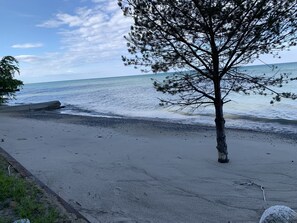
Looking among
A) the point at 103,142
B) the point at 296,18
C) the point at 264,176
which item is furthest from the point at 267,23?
the point at 103,142

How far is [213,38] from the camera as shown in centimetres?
655

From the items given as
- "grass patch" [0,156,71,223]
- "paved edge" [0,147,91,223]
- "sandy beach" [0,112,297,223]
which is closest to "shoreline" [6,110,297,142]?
"sandy beach" [0,112,297,223]

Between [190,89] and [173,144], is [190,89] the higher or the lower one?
the higher one

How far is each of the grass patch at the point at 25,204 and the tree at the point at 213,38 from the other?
3.68 m

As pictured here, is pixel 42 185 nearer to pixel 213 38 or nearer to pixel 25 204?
pixel 25 204

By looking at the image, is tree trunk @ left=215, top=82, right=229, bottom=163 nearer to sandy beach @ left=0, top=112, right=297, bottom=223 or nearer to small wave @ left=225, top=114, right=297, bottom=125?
sandy beach @ left=0, top=112, right=297, bottom=223

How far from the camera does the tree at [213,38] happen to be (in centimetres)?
599

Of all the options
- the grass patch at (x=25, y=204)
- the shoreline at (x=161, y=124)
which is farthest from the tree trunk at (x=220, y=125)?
the shoreline at (x=161, y=124)

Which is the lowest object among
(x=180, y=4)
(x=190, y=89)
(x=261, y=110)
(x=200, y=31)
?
(x=261, y=110)

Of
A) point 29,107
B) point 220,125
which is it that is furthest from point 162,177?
point 29,107

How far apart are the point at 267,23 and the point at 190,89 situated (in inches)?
88.3

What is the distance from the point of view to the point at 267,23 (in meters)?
5.91

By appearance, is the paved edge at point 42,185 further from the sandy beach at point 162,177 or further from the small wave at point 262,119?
the small wave at point 262,119

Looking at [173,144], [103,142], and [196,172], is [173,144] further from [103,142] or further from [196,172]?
[196,172]
